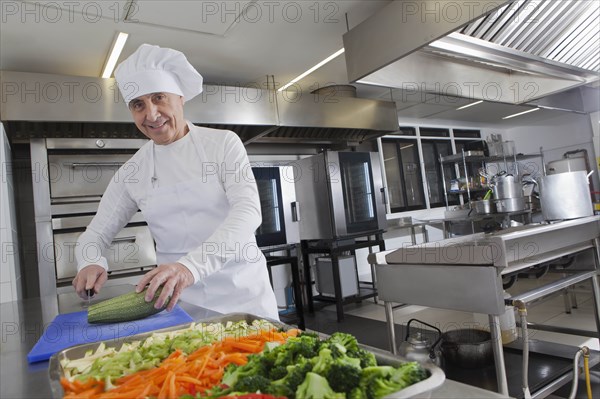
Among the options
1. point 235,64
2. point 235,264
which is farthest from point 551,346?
point 235,64

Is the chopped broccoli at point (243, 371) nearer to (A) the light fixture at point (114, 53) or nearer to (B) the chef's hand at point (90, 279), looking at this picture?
(B) the chef's hand at point (90, 279)

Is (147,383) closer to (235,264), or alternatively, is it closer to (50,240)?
(235,264)

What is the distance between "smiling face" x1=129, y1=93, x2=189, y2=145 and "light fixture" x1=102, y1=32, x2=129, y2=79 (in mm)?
1794

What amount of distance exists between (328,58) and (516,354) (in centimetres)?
283

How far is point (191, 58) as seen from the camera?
11.7 ft

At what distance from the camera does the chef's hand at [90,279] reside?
1.39 meters

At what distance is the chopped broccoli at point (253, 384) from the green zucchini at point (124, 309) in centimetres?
57

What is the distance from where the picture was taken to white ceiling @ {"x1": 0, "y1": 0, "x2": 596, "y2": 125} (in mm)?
2660

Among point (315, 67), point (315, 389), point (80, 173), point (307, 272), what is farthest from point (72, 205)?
point (315, 389)

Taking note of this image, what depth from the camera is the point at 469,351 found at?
91.9 inches

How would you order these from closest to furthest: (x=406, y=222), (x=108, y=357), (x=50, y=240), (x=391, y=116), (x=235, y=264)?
(x=108, y=357) → (x=235, y=264) → (x=50, y=240) → (x=391, y=116) → (x=406, y=222)

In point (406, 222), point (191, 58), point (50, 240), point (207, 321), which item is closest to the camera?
point (207, 321)

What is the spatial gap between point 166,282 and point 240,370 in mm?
474

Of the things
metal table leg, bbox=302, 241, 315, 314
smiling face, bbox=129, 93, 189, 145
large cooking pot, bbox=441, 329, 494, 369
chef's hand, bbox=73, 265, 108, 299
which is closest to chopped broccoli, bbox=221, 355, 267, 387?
chef's hand, bbox=73, 265, 108, 299
